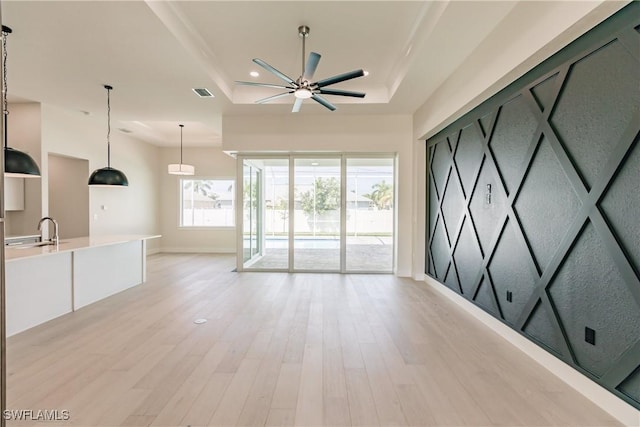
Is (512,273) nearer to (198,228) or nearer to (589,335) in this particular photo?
(589,335)

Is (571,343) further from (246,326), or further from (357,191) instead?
(357,191)

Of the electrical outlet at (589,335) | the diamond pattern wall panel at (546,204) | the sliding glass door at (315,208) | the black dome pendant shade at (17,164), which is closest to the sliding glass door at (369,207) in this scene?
the sliding glass door at (315,208)

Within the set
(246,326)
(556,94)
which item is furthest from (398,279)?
(556,94)

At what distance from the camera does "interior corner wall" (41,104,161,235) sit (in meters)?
5.53

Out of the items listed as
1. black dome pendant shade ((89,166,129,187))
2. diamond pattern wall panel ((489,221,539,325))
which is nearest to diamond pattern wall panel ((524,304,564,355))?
diamond pattern wall panel ((489,221,539,325))

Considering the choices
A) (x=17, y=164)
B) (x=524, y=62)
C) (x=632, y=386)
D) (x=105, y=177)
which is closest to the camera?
(x=632, y=386)

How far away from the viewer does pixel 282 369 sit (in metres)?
2.47

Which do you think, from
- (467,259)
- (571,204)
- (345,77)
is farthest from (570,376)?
(345,77)

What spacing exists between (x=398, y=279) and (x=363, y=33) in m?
4.18

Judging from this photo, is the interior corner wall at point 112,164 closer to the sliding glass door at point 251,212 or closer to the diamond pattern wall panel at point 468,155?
the sliding glass door at point 251,212

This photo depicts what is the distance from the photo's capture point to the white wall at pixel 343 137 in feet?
18.9

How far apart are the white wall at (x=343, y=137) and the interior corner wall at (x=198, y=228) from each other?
3189mm

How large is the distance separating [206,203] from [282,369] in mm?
7325

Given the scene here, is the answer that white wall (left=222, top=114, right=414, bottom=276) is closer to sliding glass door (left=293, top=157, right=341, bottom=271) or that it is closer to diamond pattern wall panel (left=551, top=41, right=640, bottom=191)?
sliding glass door (left=293, top=157, right=341, bottom=271)
